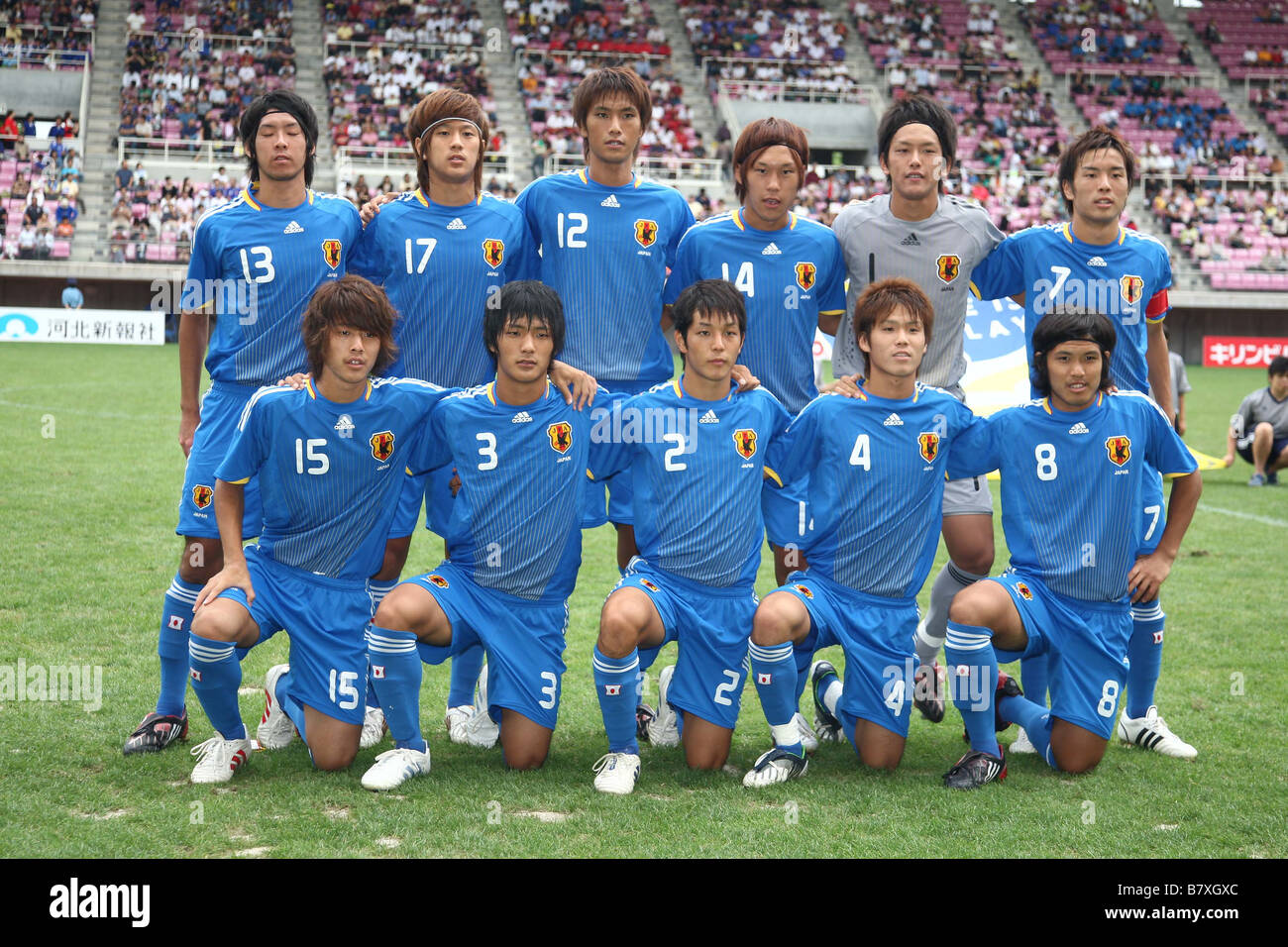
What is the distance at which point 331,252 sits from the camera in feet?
15.2

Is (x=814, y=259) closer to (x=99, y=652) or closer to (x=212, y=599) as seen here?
(x=212, y=599)

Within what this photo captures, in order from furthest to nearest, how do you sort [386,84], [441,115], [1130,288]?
[386,84] → [1130,288] → [441,115]

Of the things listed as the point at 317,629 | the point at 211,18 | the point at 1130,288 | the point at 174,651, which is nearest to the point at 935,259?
the point at 1130,288

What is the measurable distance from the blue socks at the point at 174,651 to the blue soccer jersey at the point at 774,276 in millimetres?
2252

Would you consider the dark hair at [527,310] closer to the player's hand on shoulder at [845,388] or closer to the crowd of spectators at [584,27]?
the player's hand on shoulder at [845,388]

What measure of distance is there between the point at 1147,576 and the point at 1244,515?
6.46 meters

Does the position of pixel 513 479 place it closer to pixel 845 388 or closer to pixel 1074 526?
pixel 845 388

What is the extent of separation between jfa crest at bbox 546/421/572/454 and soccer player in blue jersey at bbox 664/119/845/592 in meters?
0.85

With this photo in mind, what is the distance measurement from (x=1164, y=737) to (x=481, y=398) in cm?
282

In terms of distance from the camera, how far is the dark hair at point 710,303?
4254 millimetres

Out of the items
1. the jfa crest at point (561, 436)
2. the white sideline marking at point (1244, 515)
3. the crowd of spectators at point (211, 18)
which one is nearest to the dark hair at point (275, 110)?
the jfa crest at point (561, 436)

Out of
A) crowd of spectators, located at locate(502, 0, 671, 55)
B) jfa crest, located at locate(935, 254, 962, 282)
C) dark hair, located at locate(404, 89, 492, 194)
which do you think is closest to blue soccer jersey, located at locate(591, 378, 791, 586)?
jfa crest, located at locate(935, 254, 962, 282)

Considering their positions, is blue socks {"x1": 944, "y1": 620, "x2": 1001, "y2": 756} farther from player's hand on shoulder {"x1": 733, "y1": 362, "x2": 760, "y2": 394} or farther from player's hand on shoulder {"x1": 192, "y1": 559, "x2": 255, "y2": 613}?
player's hand on shoulder {"x1": 192, "y1": 559, "x2": 255, "y2": 613}

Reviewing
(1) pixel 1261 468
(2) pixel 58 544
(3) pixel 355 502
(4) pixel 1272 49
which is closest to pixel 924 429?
(3) pixel 355 502
